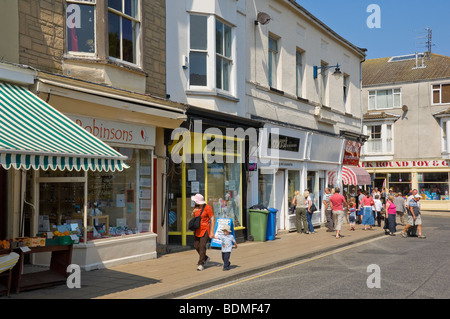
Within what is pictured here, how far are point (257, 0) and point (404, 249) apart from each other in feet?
31.7

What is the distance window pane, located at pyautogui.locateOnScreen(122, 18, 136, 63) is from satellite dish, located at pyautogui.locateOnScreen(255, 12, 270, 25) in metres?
6.19

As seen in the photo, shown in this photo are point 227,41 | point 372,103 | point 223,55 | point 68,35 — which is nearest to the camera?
point 68,35

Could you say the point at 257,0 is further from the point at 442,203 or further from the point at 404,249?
the point at 442,203

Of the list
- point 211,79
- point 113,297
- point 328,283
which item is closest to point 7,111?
point 113,297

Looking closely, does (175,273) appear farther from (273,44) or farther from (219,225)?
(273,44)

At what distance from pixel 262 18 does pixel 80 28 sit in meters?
7.93

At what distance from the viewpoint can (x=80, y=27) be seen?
34.2ft

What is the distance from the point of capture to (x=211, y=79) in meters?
13.9

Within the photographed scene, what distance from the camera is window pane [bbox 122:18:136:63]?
11414 mm

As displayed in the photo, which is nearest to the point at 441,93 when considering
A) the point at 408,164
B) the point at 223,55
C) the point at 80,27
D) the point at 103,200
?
the point at 408,164

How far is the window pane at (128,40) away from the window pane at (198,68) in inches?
95.5

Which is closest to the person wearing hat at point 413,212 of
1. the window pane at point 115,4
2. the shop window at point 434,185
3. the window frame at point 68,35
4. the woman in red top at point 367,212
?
the woman in red top at point 367,212

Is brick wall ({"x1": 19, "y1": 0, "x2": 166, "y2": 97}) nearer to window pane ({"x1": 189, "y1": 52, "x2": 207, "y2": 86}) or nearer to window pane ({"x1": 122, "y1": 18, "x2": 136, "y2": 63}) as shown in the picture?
window pane ({"x1": 122, "y1": 18, "x2": 136, "y2": 63})

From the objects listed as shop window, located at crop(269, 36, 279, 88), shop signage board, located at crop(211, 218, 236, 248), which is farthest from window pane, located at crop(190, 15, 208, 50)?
shop signage board, located at crop(211, 218, 236, 248)
